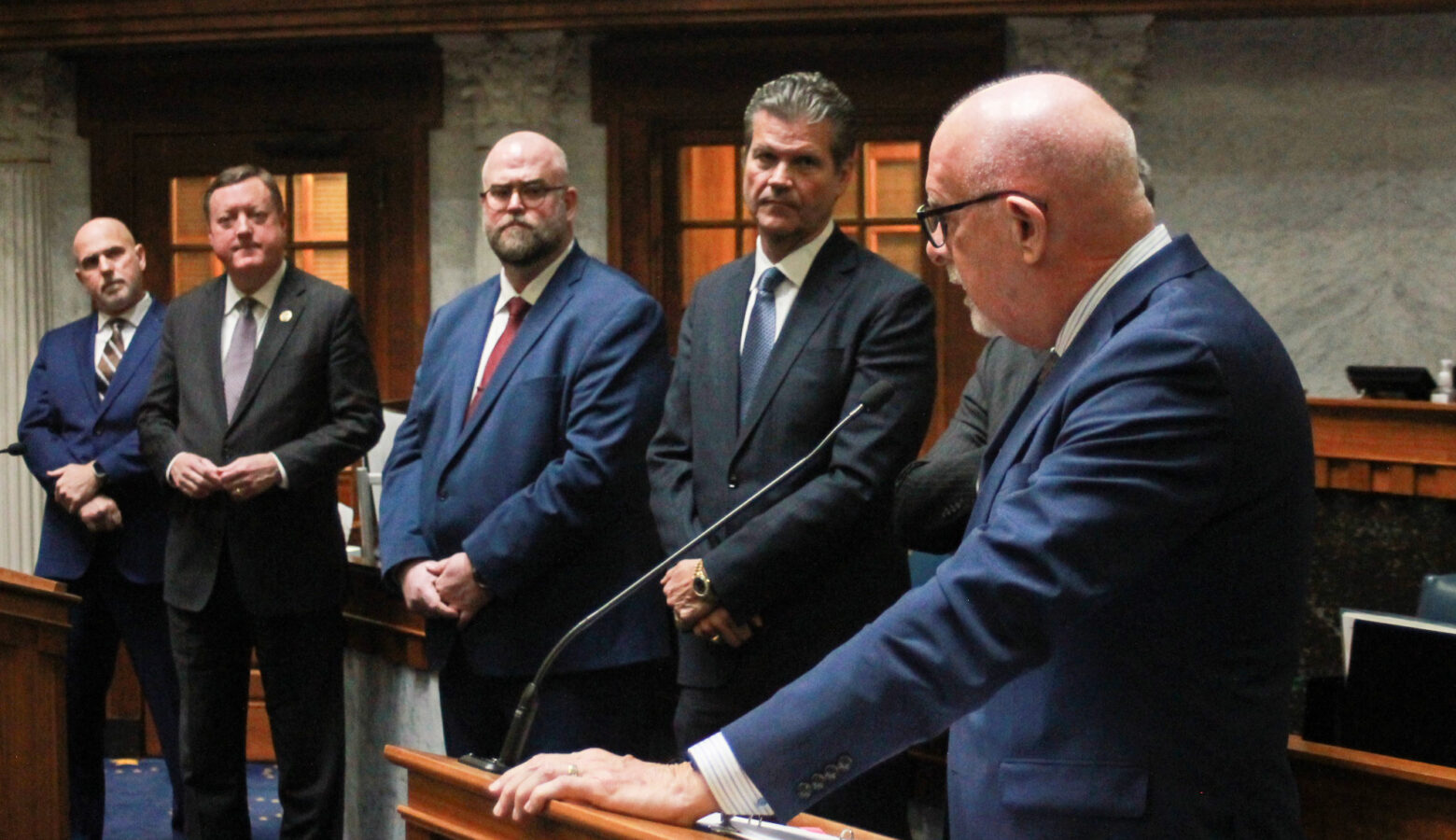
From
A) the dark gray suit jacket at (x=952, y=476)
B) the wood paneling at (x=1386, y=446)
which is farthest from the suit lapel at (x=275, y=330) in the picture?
the wood paneling at (x=1386, y=446)

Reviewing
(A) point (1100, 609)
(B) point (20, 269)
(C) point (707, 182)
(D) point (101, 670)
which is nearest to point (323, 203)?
(B) point (20, 269)

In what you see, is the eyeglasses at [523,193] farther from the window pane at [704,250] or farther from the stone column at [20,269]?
the stone column at [20,269]

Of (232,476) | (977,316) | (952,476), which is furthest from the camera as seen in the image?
(232,476)

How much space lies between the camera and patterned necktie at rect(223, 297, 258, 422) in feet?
11.0

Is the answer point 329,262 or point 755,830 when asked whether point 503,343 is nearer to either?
point 755,830

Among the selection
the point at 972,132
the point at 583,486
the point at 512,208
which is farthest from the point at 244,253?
the point at 972,132

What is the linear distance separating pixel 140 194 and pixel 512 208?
3244 millimetres

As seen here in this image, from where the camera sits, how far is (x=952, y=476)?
2248 mm

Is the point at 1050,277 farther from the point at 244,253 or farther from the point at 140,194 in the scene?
the point at 140,194

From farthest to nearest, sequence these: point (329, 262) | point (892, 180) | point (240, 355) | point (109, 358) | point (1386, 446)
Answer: point (329, 262) < point (892, 180) < point (109, 358) < point (1386, 446) < point (240, 355)

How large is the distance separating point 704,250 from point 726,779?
4146 mm

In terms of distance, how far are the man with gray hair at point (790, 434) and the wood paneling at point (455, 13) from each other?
7.91 feet

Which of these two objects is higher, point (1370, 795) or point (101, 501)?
point (101, 501)

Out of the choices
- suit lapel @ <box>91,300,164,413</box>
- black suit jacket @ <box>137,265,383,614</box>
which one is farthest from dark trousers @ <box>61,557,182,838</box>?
black suit jacket @ <box>137,265,383,614</box>
